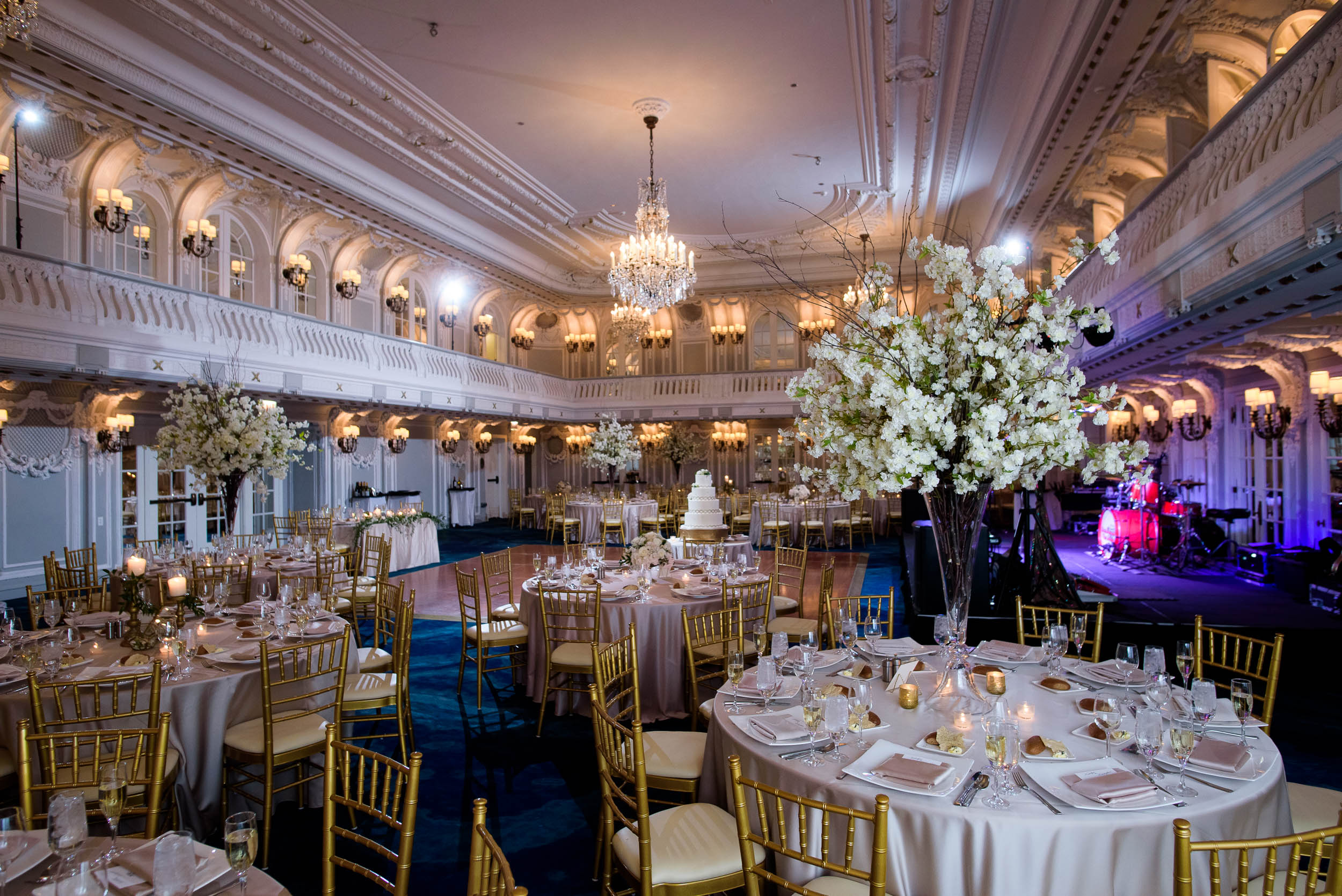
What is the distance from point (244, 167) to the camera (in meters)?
9.29

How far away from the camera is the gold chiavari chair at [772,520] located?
1335 cm

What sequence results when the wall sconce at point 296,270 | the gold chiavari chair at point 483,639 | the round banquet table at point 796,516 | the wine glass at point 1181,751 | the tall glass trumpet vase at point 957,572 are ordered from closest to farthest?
the wine glass at point 1181,751 → the tall glass trumpet vase at point 957,572 → the gold chiavari chair at point 483,639 → the wall sconce at point 296,270 → the round banquet table at point 796,516

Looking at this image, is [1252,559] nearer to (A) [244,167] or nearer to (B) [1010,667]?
(B) [1010,667]

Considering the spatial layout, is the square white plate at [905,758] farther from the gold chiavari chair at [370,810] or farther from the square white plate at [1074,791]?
the gold chiavari chair at [370,810]

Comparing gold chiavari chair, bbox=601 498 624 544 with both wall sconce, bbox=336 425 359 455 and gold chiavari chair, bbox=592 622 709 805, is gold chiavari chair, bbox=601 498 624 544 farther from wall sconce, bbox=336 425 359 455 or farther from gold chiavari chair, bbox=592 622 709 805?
gold chiavari chair, bbox=592 622 709 805

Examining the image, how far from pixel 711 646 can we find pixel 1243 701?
3.03 m

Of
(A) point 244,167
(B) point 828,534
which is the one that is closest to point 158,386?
(A) point 244,167

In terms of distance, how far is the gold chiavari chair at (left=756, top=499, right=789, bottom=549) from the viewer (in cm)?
1335

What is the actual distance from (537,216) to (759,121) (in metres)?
5.26

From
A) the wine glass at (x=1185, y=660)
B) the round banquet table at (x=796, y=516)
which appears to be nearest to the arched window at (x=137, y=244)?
the round banquet table at (x=796, y=516)

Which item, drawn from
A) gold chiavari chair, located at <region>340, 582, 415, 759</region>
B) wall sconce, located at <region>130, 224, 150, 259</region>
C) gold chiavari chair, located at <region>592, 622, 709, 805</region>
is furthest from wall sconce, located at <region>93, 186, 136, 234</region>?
gold chiavari chair, located at <region>592, 622, 709, 805</region>

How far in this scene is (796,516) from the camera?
13.7 meters

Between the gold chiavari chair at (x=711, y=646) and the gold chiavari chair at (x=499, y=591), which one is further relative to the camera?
the gold chiavari chair at (x=499, y=591)

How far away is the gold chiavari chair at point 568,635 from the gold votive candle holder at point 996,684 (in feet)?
7.48
